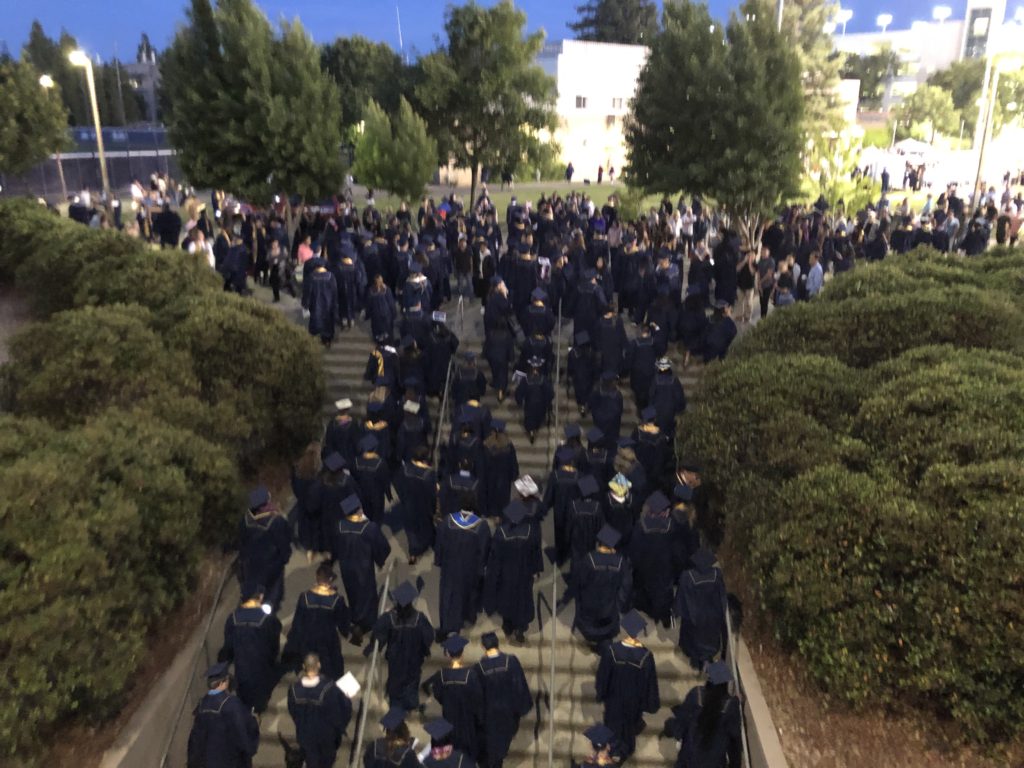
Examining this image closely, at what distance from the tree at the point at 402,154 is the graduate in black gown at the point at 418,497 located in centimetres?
1591

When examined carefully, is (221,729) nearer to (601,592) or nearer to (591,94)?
(601,592)

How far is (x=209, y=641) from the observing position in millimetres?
8000

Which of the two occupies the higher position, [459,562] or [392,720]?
[459,562]

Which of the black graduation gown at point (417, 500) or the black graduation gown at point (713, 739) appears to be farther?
the black graduation gown at point (417, 500)

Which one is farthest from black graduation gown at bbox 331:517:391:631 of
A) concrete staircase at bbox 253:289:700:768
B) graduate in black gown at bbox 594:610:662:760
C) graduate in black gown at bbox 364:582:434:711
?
graduate in black gown at bbox 594:610:662:760

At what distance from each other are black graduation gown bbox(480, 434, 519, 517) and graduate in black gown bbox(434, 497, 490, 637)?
152cm

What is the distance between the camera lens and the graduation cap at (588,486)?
820cm

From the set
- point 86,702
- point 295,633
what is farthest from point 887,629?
point 86,702

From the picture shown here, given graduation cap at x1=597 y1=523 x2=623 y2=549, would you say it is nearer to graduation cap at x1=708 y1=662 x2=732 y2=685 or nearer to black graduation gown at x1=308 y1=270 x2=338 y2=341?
graduation cap at x1=708 y1=662 x2=732 y2=685

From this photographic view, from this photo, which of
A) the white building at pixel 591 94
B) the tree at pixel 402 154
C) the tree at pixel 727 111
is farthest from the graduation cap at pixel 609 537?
the white building at pixel 591 94

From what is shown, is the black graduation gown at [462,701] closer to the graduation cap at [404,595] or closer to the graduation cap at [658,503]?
the graduation cap at [404,595]

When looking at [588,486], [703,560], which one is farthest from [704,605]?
[588,486]

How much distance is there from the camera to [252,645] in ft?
23.0

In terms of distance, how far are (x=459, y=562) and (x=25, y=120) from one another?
68.9ft
